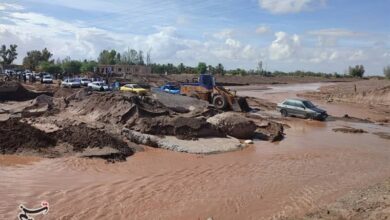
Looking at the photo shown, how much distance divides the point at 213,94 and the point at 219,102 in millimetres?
890

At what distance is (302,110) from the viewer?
3316 centimetres

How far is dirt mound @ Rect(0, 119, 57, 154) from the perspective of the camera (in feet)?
54.9

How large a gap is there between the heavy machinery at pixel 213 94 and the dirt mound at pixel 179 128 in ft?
38.5

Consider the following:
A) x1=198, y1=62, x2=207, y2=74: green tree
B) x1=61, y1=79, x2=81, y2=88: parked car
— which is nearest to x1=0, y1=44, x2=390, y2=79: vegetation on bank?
x1=198, y1=62, x2=207, y2=74: green tree

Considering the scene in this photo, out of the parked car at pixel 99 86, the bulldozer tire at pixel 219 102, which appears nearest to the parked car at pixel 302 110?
the bulldozer tire at pixel 219 102

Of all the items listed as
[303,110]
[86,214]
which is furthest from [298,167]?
[303,110]

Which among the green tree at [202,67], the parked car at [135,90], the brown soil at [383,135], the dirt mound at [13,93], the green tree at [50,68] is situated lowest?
the brown soil at [383,135]

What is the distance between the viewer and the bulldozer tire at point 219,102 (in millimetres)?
32875

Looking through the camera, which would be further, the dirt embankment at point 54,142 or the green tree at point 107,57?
the green tree at point 107,57

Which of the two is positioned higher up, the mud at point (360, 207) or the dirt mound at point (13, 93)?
the dirt mound at point (13, 93)

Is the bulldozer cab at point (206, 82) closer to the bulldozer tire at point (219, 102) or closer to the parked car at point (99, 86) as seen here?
the bulldozer tire at point (219, 102)

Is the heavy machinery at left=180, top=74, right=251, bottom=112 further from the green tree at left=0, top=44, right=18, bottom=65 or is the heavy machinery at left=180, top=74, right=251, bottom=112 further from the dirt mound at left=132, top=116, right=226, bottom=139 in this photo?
the green tree at left=0, top=44, right=18, bottom=65

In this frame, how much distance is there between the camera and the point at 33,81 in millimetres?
60438

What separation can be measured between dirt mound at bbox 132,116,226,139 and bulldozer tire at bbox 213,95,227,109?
11.6 m
